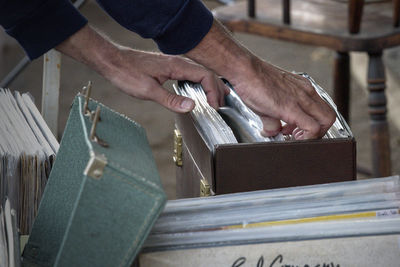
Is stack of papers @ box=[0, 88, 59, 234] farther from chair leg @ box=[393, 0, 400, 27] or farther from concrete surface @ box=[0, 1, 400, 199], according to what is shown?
concrete surface @ box=[0, 1, 400, 199]

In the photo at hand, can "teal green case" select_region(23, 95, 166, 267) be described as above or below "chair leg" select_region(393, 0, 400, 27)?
above

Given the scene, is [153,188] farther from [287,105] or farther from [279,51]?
[279,51]

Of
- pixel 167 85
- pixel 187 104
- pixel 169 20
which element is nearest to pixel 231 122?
pixel 187 104

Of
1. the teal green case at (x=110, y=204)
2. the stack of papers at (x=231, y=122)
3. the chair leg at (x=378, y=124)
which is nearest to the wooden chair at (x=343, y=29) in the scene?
the chair leg at (x=378, y=124)

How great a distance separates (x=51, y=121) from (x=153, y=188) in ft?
1.83

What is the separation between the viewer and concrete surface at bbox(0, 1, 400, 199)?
2.88m

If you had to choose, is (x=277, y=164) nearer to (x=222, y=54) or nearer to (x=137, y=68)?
(x=222, y=54)

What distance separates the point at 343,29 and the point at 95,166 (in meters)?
1.44

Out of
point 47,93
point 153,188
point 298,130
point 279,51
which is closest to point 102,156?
point 153,188

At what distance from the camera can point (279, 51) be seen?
395cm

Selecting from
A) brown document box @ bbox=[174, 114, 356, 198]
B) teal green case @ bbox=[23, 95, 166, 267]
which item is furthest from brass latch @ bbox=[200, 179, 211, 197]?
teal green case @ bbox=[23, 95, 166, 267]

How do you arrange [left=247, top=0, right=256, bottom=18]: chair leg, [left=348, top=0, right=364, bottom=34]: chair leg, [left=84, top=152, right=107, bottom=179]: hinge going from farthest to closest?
[left=247, top=0, right=256, bottom=18]: chair leg, [left=348, top=0, right=364, bottom=34]: chair leg, [left=84, top=152, right=107, bottom=179]: hinge

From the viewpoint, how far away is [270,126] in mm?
892

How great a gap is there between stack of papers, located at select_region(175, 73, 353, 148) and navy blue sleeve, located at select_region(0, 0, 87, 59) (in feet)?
0.68
